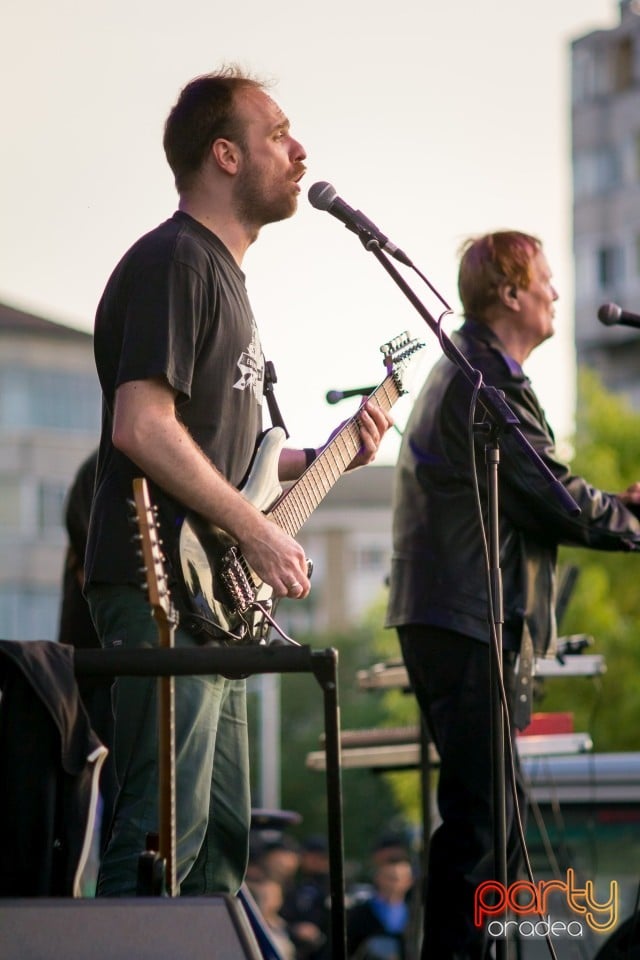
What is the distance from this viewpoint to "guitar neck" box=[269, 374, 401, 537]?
3557 millimetres

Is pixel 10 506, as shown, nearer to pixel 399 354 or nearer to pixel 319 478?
pixel 399 354

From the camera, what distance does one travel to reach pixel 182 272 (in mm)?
3264

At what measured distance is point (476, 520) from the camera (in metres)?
4.13

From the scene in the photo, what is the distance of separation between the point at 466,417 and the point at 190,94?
1230mm

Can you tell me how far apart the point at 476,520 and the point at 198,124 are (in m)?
1.35

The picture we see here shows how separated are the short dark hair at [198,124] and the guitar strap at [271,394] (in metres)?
0.48

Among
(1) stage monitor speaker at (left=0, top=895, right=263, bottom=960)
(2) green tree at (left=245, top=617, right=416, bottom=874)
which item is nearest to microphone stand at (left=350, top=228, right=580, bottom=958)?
(1) stage monitor speaker at (left=0, top=895, right=263, bottom=960)

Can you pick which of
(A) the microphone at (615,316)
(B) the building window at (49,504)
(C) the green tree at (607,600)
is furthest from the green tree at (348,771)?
(A) the microphone at (615,316)

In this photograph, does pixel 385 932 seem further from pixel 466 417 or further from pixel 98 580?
pixel 98 580

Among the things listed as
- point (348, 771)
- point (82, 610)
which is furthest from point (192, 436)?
point (348, 771)

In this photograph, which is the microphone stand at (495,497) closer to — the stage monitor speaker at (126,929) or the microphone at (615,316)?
the microphone at (615,316)

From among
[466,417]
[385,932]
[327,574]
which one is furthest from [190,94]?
[327,574]

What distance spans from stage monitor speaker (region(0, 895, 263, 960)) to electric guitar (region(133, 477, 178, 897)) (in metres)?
0.17

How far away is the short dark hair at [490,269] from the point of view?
4418 millimetres
